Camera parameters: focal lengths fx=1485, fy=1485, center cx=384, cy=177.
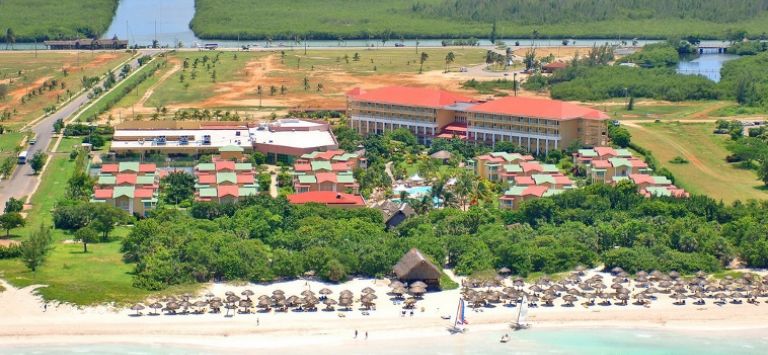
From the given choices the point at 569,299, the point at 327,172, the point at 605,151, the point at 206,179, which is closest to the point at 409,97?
the point at 605,151

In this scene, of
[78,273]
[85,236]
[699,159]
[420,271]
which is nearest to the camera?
[420,271]

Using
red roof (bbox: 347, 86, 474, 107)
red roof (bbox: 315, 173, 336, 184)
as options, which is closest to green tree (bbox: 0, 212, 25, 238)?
red roof (bbox: 315, 173, 336, 184)

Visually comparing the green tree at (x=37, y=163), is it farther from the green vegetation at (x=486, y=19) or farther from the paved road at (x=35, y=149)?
the green vegetation at (x=486, y=19)

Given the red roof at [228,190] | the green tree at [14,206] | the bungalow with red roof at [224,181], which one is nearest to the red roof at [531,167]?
the bungalow with red roof at [224,181]

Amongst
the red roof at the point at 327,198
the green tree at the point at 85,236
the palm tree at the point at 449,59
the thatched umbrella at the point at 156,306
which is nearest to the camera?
the thatched umbrella at the point at 156,306

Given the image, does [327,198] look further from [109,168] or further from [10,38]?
[10,38]

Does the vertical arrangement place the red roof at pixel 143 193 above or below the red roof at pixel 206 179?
below

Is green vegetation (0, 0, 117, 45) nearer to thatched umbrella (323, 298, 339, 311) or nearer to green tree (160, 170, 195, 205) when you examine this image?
green tree (160, 170, 195, 205)
